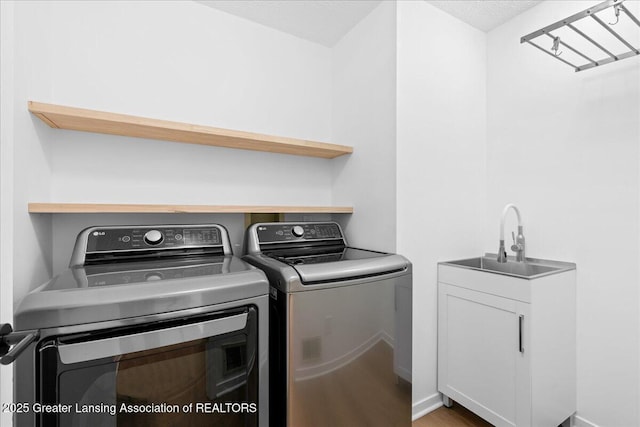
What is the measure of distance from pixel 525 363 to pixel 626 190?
3.11ft

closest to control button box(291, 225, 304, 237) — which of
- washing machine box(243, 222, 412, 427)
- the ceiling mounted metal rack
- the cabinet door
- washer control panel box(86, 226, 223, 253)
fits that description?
washing machine box(243, 222, 412, 427)

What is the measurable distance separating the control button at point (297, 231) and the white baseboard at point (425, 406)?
112cm

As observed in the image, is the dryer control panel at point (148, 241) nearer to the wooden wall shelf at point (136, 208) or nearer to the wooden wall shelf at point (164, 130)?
the wooden wall shelf at point (136, 208)

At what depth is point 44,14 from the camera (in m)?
1.29

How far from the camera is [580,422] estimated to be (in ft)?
5.08

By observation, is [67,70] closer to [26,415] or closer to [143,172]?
[143,172]

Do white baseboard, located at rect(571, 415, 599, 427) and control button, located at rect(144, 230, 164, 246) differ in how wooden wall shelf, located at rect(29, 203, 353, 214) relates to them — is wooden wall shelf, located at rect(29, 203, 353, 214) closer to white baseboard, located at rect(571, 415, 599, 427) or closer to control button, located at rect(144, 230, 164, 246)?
control button, located at rect(144, 230, 164, 246)

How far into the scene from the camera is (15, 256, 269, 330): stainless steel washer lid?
766 millimetres

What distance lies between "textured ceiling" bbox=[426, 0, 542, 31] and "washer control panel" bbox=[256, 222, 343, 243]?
143cm

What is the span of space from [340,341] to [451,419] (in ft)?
3.29

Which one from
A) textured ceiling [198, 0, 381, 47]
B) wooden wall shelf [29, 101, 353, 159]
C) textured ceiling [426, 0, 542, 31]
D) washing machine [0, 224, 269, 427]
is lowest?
washing machine [0, 224, 269, 427]

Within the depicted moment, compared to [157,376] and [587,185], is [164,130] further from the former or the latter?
[587,185]

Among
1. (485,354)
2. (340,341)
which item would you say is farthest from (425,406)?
A: (340,341)

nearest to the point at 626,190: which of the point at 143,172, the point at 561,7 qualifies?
the point at 561,7
